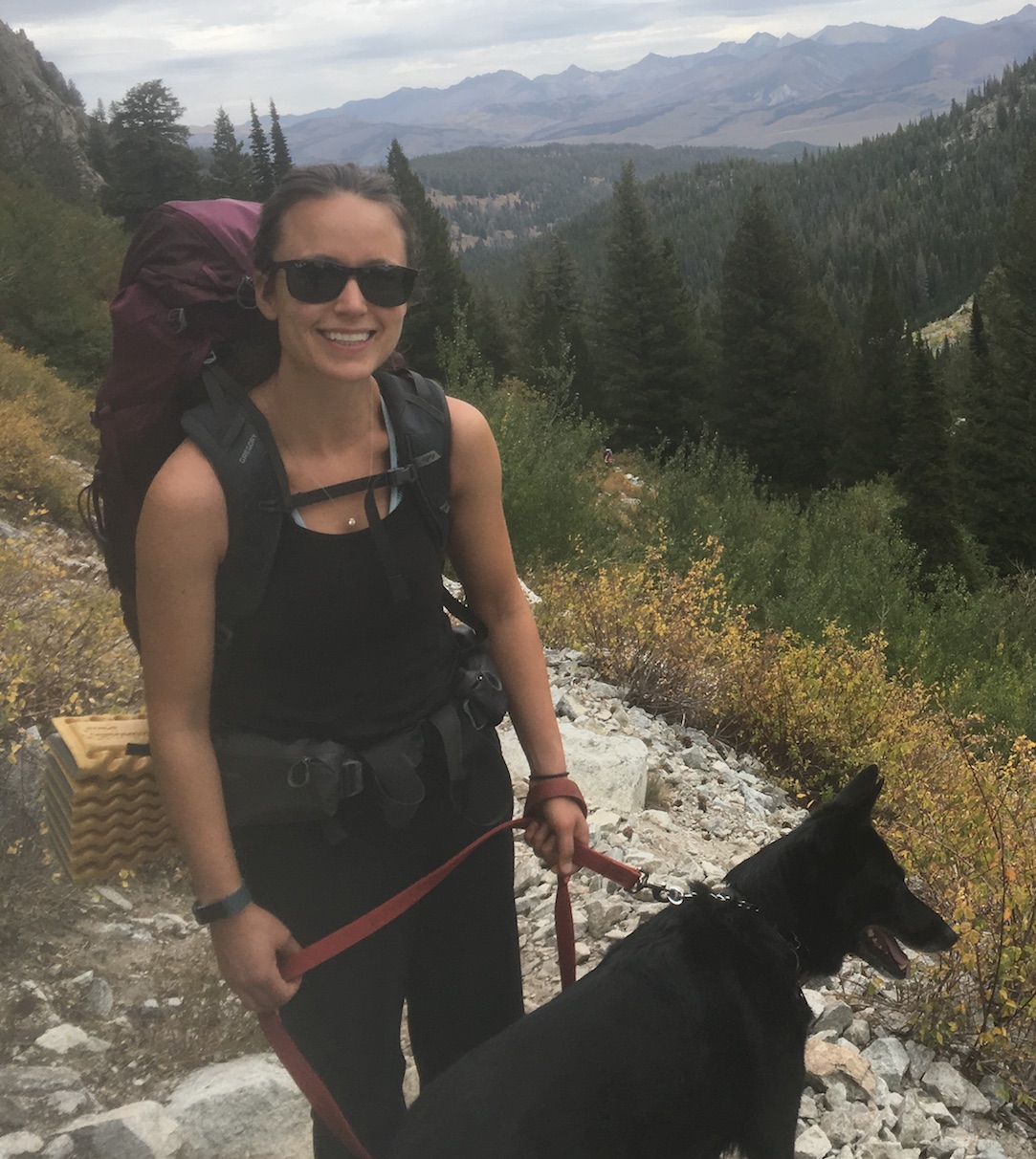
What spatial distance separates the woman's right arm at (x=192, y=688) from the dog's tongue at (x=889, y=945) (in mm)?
1447

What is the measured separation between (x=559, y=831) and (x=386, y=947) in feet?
1.33

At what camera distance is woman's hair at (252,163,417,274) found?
1.44m

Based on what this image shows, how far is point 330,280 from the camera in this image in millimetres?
1422

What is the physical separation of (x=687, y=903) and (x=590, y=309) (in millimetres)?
43744

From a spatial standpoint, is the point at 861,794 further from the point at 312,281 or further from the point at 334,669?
the point at 312,281

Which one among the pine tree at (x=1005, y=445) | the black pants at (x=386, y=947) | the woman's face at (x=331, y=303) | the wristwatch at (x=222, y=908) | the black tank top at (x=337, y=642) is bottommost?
the pine tree at (x=1005, y=445)

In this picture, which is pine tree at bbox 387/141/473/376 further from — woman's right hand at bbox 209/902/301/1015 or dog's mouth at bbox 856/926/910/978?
woman's right hand at bbox 209/902/301/1015

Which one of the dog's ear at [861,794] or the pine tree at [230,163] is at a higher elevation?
the pine tree at [230,163]

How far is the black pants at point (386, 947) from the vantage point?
1.55 meters

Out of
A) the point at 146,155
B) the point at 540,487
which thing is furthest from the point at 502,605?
the point at 146,155

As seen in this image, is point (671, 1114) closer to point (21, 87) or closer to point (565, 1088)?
point (565, 1088)

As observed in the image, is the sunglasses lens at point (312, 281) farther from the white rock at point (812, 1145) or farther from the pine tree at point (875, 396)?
the pine tree at point (875, 396)

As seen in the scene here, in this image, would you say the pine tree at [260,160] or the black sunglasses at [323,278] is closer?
the black sunglasses at [323,278]

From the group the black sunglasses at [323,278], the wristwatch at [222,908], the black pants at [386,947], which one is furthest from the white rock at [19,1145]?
the black sunglasses at [323,278]
